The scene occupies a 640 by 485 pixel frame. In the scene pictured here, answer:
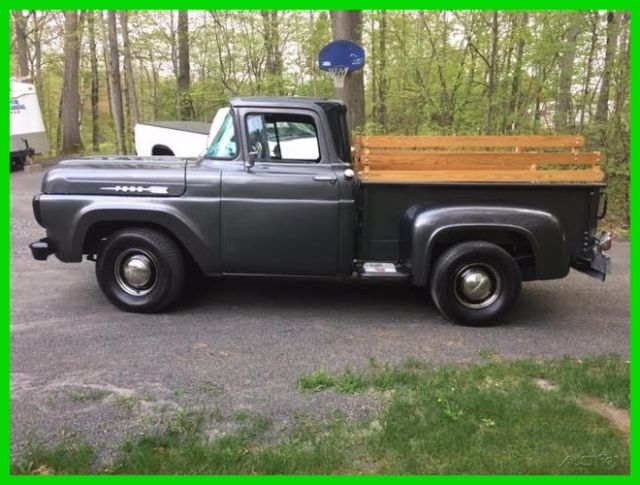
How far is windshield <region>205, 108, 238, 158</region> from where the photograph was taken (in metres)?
5.43

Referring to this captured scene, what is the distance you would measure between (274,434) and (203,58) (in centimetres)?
1510

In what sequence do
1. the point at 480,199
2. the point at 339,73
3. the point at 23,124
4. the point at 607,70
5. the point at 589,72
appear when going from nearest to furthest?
the point at 480,199
the point at 339,73
the point at 607,70
the point at 589,72
the point at 23,124

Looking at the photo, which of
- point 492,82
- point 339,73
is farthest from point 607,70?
point 339,73

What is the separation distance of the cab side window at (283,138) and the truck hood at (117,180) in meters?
0.72

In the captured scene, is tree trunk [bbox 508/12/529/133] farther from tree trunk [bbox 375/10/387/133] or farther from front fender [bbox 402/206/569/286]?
front fender [bbox 402/206/569/286]

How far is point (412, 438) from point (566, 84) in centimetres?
1073

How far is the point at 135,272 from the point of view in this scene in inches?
215

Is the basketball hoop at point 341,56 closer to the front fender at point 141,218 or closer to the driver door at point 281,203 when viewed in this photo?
the driver door at point 281,203

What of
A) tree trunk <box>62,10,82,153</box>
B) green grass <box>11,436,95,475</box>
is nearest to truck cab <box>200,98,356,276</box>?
green grass <box>11,436,95,475</box>

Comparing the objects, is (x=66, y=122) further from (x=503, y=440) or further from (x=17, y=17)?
(x=503, y=440)

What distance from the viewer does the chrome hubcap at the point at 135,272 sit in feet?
17.8

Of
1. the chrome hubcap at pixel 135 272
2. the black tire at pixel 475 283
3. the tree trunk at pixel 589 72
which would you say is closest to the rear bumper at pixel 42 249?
the chrome hubcap at pixel 135 272

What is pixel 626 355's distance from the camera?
4.58 m

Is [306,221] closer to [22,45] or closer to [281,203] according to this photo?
[281,203]
